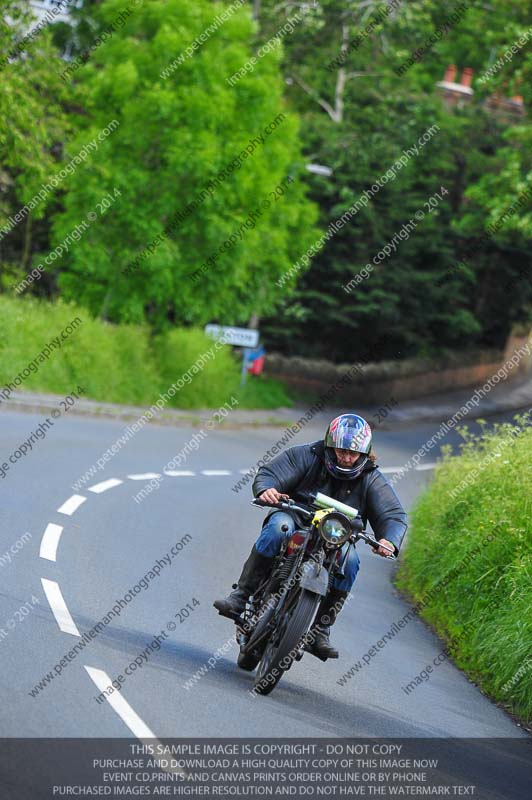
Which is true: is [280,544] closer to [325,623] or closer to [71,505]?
[325,623]

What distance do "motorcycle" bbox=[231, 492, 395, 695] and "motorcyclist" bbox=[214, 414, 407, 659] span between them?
10 centimetres

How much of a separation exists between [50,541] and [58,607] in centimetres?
306

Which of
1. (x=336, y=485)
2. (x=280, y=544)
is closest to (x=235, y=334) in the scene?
(x=336, y=485)

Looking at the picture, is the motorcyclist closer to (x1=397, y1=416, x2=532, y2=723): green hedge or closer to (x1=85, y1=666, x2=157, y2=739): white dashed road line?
(x1=85, y1=666, x2=157, y2=739): white dashed road line

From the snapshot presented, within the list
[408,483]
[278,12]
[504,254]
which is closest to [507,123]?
[504,254]

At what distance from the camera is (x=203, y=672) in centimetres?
933

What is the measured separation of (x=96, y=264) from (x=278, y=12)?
18.4 m

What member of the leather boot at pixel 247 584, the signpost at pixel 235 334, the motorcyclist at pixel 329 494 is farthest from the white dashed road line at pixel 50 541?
the signpost at pixel 235 334

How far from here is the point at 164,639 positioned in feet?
33.5

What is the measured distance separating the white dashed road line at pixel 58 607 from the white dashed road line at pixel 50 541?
4.10 ft

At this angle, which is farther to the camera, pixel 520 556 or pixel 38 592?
pixel 520 556

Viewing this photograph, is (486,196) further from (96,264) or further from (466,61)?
(466,61)

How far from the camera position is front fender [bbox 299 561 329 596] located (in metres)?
8.80

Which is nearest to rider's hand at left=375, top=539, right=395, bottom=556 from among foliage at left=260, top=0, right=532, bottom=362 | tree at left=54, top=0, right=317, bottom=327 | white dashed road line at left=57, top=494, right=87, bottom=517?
white dashed road line at left=57, top=494, right=87, bottom=517
